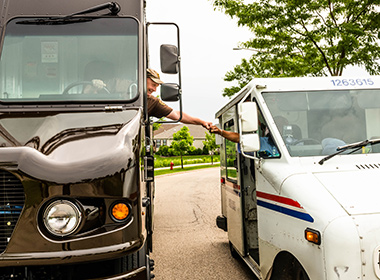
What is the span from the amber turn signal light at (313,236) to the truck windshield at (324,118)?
3.04 ft

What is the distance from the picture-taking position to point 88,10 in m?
4.02

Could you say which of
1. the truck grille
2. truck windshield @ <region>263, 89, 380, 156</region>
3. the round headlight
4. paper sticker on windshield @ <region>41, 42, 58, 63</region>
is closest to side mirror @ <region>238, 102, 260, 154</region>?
truck windshield @ <region>263, 89, 380, 156</region>

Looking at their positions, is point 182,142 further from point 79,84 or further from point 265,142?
point 79,84

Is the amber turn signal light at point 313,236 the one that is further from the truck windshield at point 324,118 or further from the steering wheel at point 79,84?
the steering wheel at point 79,84

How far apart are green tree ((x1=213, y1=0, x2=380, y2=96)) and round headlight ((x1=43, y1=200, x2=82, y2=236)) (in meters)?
10.1

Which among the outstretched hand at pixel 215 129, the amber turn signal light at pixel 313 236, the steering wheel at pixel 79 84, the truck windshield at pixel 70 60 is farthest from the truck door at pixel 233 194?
the amber turn signal light at pixel 313 236

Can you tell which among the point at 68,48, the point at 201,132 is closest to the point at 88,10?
the point at 68,48

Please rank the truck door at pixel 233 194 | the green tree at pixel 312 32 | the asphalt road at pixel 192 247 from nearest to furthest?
the truck door at pixel 233 194
the asphalt road at pixel 192 247
the green tree at pixel 312 32

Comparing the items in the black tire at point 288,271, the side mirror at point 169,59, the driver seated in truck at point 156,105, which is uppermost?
the side mirror at point 169,59

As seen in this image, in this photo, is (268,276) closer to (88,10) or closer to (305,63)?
(88,10)

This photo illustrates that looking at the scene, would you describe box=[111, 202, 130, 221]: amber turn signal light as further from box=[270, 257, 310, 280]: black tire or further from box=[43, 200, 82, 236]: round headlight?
box=[270, 257, 310, 280]: black tire

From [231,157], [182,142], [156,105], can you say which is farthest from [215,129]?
[182,142]

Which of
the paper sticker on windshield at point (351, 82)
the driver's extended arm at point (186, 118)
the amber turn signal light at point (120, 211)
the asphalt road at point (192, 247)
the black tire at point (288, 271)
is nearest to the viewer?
the amber turn signal light at point (120, 211)

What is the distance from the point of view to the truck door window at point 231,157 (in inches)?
221
